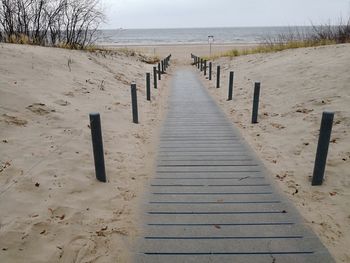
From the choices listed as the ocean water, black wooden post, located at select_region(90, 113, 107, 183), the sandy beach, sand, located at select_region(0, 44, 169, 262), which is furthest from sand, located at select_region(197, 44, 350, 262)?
the ocean water

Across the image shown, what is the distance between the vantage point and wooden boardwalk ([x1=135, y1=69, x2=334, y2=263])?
3064 mm

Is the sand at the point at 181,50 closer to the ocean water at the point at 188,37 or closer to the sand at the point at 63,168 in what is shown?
the ocean water at the point at 188,37

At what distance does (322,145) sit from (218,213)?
1.69 m

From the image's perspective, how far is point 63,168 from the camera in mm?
4574

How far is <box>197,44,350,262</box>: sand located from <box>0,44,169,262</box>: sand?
2.07 meters

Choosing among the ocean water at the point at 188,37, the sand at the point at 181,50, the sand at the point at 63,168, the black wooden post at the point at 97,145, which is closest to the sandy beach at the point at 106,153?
the sand at the point at 63,168

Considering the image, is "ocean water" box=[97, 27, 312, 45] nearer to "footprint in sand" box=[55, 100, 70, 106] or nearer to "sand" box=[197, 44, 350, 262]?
"sand" box=[197, 44, 350, 262]


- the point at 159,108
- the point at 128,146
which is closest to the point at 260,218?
the point at 128,146

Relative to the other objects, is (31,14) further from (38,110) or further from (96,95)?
(38,110)

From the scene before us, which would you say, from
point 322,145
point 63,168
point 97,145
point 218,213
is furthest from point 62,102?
point 322,145

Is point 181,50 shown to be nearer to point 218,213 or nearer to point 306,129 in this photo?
point 306,129

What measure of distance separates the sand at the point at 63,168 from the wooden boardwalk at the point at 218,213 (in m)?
0.30

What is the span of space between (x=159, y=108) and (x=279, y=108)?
3.54m

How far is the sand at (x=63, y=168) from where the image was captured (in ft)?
10.3
